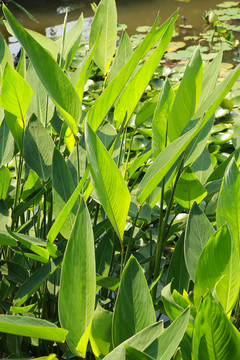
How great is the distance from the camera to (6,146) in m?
0.72

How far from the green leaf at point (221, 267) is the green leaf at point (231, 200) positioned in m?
0.05

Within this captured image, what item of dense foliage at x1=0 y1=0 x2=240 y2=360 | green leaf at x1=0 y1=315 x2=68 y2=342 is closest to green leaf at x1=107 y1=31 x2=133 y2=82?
dense foliage at x1=0 y1=0 x2=240 y2=360

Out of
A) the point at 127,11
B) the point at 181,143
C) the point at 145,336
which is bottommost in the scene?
the point at 127,11

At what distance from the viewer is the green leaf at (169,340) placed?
13.8 inches

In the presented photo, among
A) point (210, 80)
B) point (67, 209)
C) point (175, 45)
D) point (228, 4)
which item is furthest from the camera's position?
point (228, 4)

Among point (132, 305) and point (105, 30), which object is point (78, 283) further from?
point (105, 30)

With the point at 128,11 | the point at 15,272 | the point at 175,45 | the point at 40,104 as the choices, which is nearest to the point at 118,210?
the point at 15,272

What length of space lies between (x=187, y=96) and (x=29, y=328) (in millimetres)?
293

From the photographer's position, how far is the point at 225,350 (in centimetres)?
38

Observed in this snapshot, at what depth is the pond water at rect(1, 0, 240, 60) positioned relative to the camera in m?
3.47

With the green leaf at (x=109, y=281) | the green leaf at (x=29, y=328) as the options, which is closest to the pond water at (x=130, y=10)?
the green leaf at (x=109, y=281)

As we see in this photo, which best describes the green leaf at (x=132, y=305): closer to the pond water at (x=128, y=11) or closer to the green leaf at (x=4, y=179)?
the green leaf at (x=4, y=179)

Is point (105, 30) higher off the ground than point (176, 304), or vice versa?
point (105, 30)

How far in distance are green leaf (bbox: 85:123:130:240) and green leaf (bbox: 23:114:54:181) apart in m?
0.24
